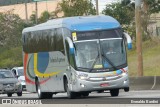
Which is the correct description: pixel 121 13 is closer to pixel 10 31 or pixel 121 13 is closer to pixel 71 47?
pixel 10 31

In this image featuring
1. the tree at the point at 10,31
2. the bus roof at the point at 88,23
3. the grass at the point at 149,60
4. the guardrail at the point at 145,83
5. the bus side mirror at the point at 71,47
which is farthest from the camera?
the tree at the point at 10,31

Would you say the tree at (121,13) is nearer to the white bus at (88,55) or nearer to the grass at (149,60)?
the grass at (149,60)

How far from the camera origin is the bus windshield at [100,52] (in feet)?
88.3

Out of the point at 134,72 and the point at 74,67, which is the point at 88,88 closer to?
the point at 74,67

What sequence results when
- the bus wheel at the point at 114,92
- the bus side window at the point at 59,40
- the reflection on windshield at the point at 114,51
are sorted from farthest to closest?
the bus wheel at the point at 114,92 < the bus side window at the point at 59,40 < the reflection on windshield at the point at 114,51

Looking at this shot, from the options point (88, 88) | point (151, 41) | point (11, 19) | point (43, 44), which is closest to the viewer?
point (88, 88)

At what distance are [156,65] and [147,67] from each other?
2.34ft

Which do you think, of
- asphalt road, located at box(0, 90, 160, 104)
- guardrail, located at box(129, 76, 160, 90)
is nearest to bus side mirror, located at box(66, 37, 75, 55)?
asphalt road, located at box(0, 90, 160, 104)

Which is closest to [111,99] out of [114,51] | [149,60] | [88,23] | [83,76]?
[83,76]

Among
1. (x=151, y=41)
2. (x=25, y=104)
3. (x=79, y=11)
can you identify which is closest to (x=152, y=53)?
(x=151, y=41)

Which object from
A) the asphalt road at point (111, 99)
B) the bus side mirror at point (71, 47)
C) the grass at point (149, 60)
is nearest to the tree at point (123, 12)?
the grass at point (149, 60)

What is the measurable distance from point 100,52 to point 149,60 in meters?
24.8

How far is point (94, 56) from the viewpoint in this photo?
26.9 meters

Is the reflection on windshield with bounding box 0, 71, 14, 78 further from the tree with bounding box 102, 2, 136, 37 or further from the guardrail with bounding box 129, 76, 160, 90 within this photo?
the tree with bounding box 102, 2, 136, 37
